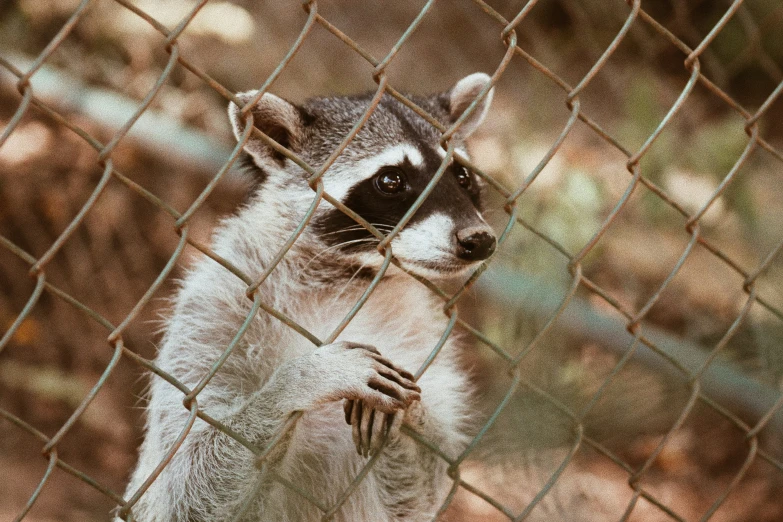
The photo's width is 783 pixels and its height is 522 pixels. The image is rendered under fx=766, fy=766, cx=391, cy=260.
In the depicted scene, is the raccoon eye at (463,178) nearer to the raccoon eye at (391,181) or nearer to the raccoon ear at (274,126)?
the raccoon eye at (391,181)

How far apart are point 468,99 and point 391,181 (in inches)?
31.5

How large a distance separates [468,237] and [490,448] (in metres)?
0.77

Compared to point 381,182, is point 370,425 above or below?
below

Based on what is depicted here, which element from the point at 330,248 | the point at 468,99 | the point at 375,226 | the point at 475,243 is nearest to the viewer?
the point at 475,243

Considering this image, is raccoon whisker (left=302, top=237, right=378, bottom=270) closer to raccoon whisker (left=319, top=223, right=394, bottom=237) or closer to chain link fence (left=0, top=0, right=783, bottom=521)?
raccoon whisker (left=319, top=223, right=394, bottom=237)

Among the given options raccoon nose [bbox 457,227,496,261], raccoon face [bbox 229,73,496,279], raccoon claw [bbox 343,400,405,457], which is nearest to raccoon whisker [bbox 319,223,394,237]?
raccoon face [bbox 229,73,496,279]

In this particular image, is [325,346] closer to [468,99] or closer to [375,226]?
[375,226]

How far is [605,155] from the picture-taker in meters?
5.86

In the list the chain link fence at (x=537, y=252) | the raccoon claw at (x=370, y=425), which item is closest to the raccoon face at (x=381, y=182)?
the chain link fence at (x=537, y=252)

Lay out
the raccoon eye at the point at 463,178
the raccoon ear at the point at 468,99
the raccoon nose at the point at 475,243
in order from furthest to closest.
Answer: the raccoon ear at the point at 468,99 → the raccoon eye at the point at 463,178 → the raccoon nose at the point at 475,243

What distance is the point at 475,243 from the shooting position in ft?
8.16

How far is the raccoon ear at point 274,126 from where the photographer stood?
280 cm

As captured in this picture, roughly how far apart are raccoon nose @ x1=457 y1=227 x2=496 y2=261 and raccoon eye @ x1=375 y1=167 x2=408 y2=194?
1.30 feet

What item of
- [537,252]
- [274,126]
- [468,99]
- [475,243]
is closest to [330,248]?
[274,126]
